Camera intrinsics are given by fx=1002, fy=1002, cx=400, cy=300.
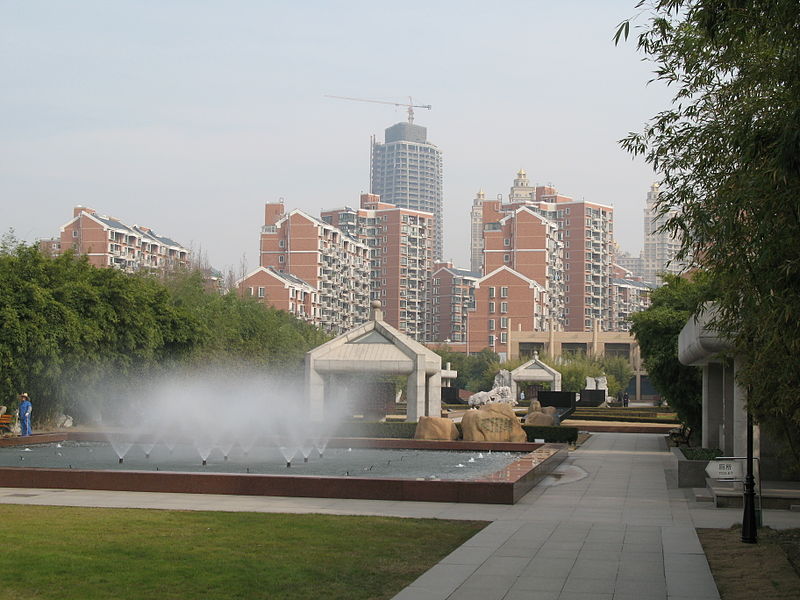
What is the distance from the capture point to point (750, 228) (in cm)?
A: 853

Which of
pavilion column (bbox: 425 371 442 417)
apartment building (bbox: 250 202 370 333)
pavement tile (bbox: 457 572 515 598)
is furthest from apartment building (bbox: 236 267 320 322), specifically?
pavement tile (bbox: 457 572 515 598)

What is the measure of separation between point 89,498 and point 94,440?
49.4 feet

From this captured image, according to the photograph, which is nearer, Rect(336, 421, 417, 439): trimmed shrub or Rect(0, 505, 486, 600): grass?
Rect(0, 505, 486, 600): grass

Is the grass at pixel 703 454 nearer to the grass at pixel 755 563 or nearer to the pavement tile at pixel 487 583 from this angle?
the grass at pixel 755 563

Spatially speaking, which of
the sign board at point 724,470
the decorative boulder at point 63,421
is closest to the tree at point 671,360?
the sign board at point 724,470

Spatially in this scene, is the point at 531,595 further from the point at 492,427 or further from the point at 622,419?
the point at 622,419

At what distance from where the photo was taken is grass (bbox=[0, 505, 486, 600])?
915 cm

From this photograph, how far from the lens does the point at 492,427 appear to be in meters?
31.4

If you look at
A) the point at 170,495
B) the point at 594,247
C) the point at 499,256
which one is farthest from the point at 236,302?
the point at 594,247

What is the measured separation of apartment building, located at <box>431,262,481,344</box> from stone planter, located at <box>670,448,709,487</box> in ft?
468

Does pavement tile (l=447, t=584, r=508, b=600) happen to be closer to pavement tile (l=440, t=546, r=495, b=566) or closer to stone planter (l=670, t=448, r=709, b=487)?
pavement tile (l=440, t=546, r=495, b=566)

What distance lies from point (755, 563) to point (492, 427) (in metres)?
20.5

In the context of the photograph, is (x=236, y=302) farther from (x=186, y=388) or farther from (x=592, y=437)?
(x=592, y=437)

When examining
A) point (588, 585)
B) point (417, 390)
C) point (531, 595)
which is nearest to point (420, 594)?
point (531, 595)
